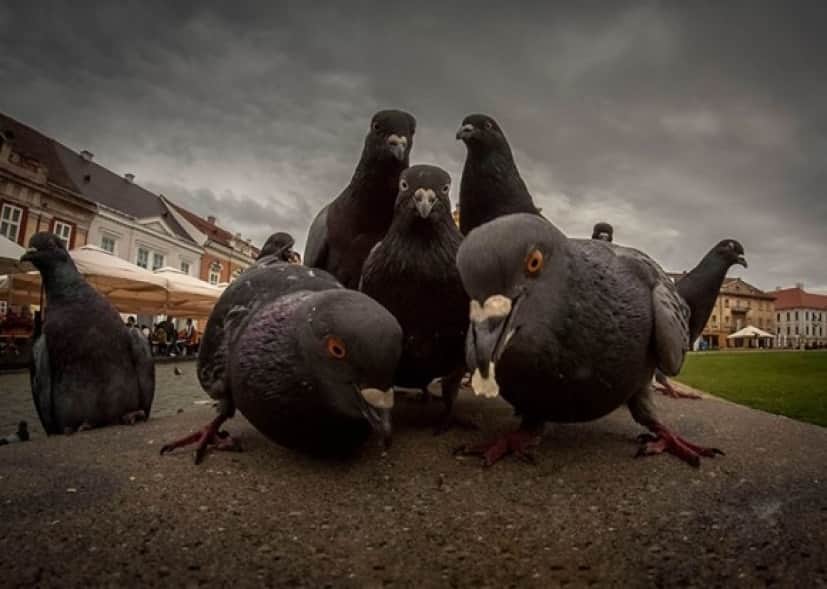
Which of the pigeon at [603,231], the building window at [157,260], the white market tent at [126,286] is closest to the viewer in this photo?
the pigeon at [603,231]

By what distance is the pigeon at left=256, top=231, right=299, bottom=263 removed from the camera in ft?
15.4

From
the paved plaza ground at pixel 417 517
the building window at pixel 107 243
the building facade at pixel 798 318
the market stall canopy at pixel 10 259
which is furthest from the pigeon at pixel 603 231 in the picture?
the building facade at pixel 798 318

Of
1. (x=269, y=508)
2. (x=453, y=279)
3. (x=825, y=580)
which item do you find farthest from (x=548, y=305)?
(x=269, y=508)

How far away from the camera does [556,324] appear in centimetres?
255

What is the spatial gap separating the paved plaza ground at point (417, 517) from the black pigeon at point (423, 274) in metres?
0.71

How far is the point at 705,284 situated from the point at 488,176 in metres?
4.27

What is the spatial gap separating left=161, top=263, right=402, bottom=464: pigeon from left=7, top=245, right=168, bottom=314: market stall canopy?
1280 centimetres

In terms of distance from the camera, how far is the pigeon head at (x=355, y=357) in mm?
2471

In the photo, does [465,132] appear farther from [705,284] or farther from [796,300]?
[796,300]

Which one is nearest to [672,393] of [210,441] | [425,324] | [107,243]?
[425,324]

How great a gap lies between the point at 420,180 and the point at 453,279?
0.65 meters

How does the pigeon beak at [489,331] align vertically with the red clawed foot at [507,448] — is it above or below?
above

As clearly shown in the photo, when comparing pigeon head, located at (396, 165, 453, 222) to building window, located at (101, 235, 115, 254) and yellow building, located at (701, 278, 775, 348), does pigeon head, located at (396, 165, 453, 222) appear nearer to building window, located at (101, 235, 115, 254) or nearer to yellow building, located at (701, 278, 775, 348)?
building window, located at (101, 235, 115, 254)

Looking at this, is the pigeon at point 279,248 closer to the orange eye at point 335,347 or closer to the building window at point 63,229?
the orange eye at point 335,347
